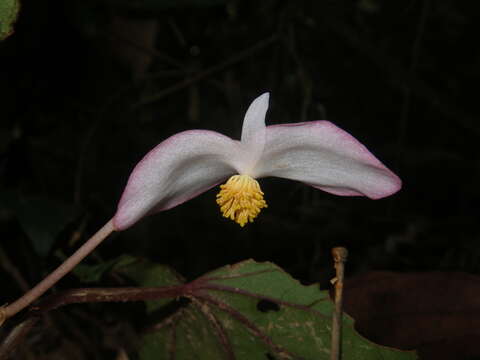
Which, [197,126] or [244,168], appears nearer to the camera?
[244,168]

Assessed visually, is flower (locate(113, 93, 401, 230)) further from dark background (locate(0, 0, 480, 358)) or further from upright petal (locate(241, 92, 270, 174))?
dark background (locate(0, 0, 480, 358))

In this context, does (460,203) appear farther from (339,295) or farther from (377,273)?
(339,295)

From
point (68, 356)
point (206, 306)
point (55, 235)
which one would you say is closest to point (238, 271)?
point (206, 306)

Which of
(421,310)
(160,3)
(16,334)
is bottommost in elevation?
(16,334)

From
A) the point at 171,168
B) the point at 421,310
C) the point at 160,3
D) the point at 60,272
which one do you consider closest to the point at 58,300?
the point at 60,272

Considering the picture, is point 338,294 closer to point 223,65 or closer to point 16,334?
point 16,334

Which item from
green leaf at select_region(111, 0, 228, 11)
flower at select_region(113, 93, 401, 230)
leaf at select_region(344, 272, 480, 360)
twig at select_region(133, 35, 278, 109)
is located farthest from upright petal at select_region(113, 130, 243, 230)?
twig at select_region(133, 35, 278, 109)
